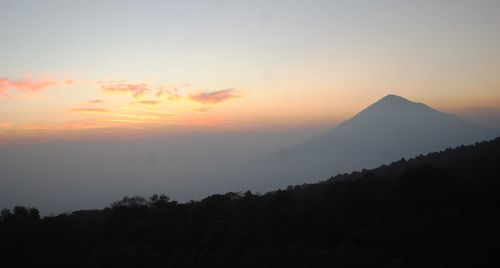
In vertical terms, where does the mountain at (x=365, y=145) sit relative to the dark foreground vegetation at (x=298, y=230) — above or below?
above

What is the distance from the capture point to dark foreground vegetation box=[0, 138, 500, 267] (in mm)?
11641

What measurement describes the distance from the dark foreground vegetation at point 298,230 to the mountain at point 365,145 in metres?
64.8

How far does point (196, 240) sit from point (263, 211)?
10.2ft

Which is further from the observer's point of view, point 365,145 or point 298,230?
point 365,145

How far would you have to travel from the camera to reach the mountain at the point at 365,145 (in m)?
93.2

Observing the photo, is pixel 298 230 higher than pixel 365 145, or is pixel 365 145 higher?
pixel 365 145

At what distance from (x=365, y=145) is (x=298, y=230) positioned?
3720 inches

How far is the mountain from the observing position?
3671 inches

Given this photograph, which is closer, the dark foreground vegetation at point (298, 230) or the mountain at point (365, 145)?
the dark foreground vegetation at point (298, 230)

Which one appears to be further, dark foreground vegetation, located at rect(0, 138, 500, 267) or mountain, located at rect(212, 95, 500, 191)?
mountain, located at rect(212, 95, 500, 191)

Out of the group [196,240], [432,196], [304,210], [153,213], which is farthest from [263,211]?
[432,196]

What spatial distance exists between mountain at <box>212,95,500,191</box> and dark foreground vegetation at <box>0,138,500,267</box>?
6475 cm

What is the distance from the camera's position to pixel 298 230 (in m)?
15.5

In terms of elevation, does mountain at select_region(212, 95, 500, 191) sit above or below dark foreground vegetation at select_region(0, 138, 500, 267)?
above
